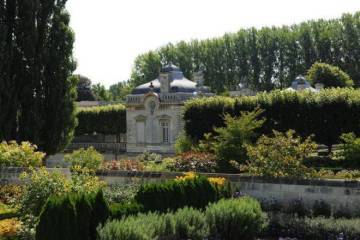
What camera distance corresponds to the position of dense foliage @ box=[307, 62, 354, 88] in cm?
6125

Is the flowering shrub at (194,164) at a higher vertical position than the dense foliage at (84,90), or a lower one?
lower

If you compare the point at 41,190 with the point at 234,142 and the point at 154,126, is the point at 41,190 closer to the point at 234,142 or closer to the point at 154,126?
the point at 234,142

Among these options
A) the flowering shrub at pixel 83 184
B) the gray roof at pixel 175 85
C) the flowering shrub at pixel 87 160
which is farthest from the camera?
the gray roof at pixel 175 85

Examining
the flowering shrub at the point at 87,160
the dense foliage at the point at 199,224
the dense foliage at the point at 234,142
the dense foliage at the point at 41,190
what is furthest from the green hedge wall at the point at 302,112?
the dense foliage at the point at 41,190

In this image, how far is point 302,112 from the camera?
27062mm

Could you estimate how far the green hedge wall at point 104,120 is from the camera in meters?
51.1

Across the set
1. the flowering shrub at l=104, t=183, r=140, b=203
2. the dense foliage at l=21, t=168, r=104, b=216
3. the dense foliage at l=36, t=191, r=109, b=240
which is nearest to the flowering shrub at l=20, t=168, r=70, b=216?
the dense foliage at l=21, t=168, r=104, b=216

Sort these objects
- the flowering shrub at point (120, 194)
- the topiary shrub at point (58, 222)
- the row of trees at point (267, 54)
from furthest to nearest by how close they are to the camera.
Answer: the row of trees at point (267, 54)
the flowering shrub at point (120, 194)
the topiary shrub at point (58, 222)

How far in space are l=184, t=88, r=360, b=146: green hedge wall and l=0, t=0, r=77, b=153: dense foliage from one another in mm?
7663

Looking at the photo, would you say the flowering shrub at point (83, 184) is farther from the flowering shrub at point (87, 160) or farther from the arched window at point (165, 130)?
the arched window at point (165, 130)

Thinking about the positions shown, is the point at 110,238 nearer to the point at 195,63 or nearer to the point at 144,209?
the point at 144,209

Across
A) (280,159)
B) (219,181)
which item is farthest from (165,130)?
(219,181)

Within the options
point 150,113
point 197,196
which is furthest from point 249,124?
point 150,113

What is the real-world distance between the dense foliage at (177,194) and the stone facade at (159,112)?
101 ft
